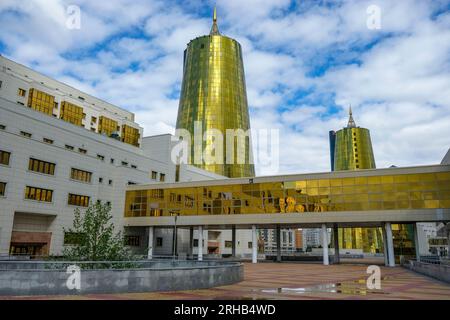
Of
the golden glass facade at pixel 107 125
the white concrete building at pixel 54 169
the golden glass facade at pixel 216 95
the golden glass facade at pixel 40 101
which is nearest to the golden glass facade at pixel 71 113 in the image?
the white concrete building at pixel 54 169

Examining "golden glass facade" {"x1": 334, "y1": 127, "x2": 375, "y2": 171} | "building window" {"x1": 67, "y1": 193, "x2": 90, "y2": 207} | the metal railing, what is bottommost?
the metal railing

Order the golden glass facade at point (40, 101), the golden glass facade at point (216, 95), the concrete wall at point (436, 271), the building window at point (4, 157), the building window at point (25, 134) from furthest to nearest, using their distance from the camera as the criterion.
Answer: the golden glass facade at point (216, 95), the golden glass facade at point (40, 101), the building window at point (25, 134), the building window at point (4, 157), the concrete wall at point (436, 271)

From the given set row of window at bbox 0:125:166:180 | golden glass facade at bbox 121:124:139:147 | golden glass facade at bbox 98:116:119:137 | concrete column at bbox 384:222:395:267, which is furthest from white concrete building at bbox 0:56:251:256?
concrete column at bbox 384:222:395:267

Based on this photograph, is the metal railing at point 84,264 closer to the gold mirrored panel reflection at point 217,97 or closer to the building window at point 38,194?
the building window at point 38,194

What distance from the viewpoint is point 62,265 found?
20.0m

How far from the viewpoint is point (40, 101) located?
72438mm

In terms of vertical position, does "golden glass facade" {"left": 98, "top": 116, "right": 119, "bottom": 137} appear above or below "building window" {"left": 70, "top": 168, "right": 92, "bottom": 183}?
above

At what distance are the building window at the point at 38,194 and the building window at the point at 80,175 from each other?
429 cm

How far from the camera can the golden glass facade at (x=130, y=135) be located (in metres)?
88.8

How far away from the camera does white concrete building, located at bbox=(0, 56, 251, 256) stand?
144 feet

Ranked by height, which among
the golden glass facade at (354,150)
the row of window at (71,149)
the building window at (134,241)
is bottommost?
the building window at (134,241)

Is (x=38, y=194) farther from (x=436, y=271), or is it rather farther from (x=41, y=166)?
(x=436, y=271)

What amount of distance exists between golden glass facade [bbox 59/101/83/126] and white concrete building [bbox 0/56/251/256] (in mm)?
203

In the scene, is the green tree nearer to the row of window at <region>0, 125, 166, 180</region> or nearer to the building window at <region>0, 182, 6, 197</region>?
the building window at <region>0, 182, 6, 197</region>
